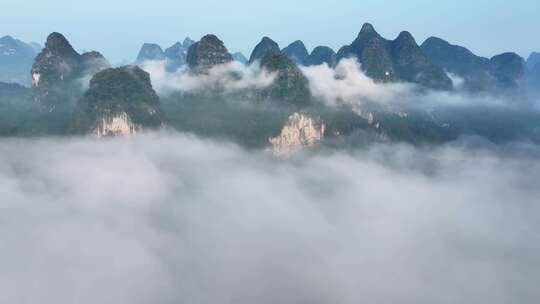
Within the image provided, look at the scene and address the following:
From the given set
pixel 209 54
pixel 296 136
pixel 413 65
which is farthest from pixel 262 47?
pixel 296 136

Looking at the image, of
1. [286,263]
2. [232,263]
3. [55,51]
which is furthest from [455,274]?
[55,51]

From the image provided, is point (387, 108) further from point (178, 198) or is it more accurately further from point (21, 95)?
point (21, 95)

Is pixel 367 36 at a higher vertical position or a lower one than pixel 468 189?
higher

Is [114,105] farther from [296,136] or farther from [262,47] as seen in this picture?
[262,47]

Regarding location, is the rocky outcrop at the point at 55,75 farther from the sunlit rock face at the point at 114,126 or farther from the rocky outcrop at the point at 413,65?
the rocky outcrop at the point at 413,65

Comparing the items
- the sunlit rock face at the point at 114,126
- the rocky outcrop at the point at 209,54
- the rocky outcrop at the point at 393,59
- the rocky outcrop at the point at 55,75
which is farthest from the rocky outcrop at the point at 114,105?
the rocky outcrop at the point at 393,59

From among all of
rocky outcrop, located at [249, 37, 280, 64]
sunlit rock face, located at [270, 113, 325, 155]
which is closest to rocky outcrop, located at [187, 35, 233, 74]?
sunlit rock face, located at [270, 113, 325, 155]
